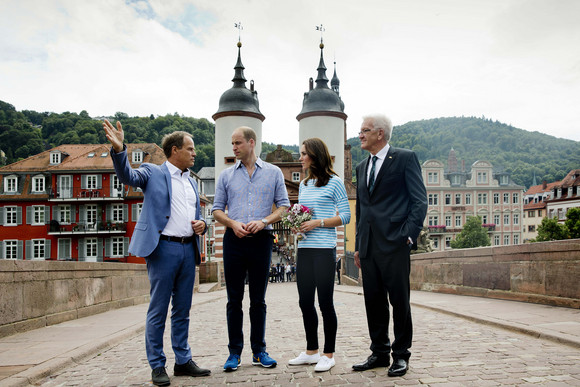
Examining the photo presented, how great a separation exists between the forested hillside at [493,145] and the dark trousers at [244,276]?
9252cm

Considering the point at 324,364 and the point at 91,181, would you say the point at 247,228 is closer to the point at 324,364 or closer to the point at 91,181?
the point at 324,364

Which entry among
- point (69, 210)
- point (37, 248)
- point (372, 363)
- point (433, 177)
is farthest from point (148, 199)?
point (433, 177)

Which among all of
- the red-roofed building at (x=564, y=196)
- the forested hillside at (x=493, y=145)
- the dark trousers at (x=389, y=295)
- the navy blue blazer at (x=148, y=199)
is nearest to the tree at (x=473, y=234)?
the red-roofed building at (x=564, y=196)

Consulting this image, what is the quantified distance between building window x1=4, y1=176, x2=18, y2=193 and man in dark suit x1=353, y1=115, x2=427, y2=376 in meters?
53.9

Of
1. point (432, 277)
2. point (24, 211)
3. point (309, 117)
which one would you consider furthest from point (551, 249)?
point (24, 211)

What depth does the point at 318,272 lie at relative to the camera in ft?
15.5

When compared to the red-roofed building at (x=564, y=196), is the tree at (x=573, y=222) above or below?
below

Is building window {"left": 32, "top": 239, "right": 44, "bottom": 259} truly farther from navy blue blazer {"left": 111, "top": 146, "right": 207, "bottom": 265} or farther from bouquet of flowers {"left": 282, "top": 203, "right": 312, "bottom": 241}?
bouquet of flowers {"left": 282, "top": 203, "right": 312, "bottom": 241}

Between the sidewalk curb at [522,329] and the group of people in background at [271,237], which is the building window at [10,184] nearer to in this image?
the sidewalk curb at [522,329]

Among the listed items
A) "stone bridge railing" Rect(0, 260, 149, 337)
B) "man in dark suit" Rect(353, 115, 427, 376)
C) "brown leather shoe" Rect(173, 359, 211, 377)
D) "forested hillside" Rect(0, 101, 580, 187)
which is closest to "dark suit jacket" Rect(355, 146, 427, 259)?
"man in dark suit" Rect(353, 115, 427, 376)

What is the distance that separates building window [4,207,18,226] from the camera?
51000mm

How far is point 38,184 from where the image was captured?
52.2 m

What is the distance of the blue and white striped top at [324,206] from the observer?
4.75 metres

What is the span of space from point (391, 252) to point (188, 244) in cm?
174
